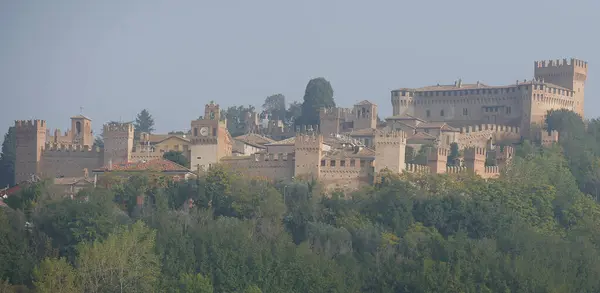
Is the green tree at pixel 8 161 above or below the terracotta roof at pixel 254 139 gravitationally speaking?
below

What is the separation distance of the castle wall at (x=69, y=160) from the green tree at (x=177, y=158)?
275 centimetres

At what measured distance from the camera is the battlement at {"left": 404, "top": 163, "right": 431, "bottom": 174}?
193ft

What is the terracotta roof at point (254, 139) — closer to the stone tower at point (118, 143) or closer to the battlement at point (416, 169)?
the stone tower at point (118, 143)

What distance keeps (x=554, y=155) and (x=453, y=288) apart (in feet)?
51.9

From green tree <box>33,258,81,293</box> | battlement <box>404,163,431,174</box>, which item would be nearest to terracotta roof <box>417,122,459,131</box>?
battlement <box>404,163,431,174</box>

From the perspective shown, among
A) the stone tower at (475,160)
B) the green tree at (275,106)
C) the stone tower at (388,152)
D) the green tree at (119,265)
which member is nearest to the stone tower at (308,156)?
the stone tower at (388,152)

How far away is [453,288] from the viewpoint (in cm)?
5062

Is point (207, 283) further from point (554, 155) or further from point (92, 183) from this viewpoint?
point (554, 155)

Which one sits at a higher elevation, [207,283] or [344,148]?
[344,148]

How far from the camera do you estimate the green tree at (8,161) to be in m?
69.9

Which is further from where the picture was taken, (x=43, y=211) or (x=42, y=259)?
(x=43, y=211)

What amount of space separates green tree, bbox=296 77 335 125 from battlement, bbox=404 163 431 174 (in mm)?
13954

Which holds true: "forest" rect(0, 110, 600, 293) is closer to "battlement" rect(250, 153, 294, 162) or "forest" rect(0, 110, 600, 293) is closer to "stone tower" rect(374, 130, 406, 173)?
"stone tower" rect(374, 130, 406, 173)

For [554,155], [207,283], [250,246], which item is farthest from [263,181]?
[554,155]
